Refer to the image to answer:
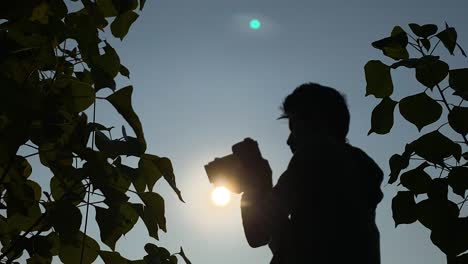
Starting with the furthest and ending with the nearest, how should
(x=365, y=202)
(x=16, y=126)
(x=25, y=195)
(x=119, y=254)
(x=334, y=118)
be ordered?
1. (x=334, y=118)
2. (x=365, y=202)
3. (x=119, y=254)
4. (x=25, y=195)
5. (x=16, y=126)

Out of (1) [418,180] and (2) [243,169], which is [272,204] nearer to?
(2) [243,169]

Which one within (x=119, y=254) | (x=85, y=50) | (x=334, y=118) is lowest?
(x=119, y=254)

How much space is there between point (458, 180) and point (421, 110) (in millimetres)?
194

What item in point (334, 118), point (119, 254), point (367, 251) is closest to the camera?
point (119, 254)

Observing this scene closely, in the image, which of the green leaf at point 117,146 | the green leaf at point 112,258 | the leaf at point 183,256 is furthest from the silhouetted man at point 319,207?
the green leaf at point 117,146

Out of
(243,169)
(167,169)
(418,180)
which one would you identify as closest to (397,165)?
(418,180)

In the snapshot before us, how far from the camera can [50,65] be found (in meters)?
1.34

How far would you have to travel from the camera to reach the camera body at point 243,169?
9.38 ft

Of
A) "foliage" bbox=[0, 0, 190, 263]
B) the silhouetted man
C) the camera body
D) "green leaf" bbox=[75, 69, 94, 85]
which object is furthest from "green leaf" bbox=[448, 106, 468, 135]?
the camera body

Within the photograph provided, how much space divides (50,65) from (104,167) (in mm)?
317

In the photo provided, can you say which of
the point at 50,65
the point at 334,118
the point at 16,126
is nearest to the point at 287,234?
the point at 334,118

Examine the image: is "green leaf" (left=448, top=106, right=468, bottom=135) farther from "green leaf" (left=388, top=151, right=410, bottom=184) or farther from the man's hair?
the man's hair

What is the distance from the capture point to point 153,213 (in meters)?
1.41

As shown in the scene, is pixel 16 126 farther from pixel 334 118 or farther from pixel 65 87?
pixel 334 118
